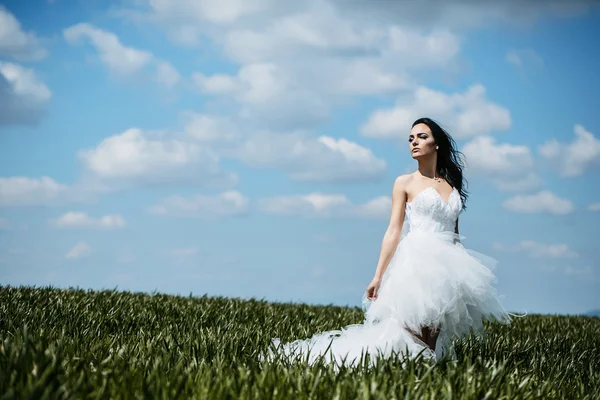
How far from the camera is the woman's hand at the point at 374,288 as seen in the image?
6500 millimetres

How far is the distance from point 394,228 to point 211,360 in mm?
2421

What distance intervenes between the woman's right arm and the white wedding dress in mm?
72

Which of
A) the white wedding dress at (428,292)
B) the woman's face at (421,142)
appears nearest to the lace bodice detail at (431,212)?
the white wedding dress at (428,292)

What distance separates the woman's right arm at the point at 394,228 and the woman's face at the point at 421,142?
0.34 meters

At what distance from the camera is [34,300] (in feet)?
33.0

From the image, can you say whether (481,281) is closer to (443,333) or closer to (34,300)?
(443,333)

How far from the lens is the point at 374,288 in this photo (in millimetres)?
6520

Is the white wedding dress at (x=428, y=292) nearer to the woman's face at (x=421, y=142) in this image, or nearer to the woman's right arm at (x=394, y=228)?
the woman's right arm at (x=394, y=228)

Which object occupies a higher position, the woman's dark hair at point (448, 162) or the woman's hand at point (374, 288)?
the woman's dark hair at point (448, 162)

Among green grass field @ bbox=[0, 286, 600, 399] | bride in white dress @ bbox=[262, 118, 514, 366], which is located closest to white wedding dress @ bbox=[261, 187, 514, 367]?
bride in white dress @ bbox=[262, 118, 514, 366]

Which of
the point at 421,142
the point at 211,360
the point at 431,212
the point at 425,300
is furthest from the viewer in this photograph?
the point at 421,142

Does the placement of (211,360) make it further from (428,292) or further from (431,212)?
(431,212)

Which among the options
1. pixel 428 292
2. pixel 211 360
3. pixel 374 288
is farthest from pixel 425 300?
Result: pixel 211 360

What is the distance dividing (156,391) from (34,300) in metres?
7.31
